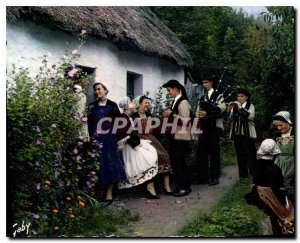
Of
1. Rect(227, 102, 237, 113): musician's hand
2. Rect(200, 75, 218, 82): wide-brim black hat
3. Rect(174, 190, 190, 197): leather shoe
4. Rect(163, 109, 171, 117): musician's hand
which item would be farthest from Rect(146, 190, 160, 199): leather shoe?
Rect(200, 75, 218, 82): wide-brim black hat

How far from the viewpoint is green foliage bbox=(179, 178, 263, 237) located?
5.32 metres

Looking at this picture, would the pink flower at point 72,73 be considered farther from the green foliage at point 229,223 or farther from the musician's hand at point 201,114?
the green foliage at point 229,223

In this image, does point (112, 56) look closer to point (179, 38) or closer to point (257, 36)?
point (179, 38)

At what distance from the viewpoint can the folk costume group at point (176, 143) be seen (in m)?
5.54

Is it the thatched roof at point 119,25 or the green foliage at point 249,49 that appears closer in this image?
the thatched roof at point 119,25

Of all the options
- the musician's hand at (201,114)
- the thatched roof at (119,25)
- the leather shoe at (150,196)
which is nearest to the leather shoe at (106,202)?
the leather shoe at (150,196)

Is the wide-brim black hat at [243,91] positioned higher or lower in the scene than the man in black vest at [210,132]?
higher

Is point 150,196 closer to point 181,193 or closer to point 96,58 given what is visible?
point 181,193

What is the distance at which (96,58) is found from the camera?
19.0ft

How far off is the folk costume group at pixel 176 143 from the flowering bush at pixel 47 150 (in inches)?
10.6

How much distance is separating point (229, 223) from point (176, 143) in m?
1.06

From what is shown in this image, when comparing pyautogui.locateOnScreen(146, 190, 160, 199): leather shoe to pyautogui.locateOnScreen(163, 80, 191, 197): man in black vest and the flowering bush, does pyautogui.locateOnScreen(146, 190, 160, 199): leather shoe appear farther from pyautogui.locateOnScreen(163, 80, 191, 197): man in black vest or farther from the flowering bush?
the flowering bush

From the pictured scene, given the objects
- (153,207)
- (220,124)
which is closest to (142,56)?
(220,124)

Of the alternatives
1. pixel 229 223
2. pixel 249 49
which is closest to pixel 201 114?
pixel 249 49
